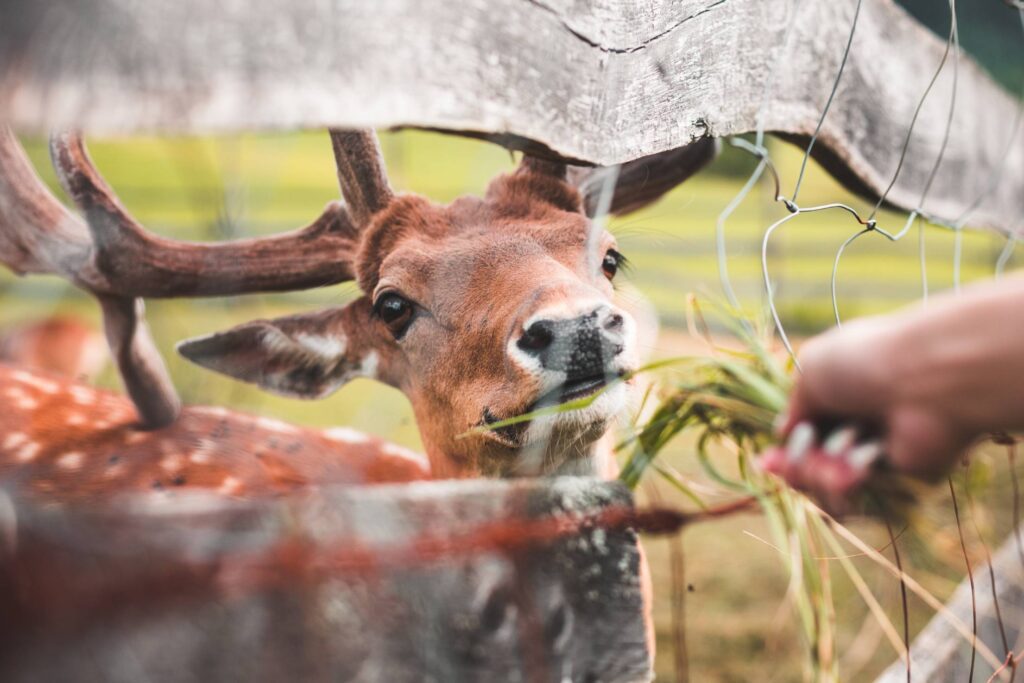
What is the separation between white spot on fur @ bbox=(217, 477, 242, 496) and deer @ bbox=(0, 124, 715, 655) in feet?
0.04

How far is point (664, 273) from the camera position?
2.12 meters

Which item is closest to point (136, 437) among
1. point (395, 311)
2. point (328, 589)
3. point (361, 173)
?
point (395, 311)

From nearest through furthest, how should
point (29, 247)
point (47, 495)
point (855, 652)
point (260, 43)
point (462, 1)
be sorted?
point (260, 43) → point (462, 1) → point (47, 495) → point (29, 247) → point (855, 652)

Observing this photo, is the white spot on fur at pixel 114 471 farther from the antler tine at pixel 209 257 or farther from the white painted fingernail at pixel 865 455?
the white painted fingernail at pixel 865 455

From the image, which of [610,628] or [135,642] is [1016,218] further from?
[135,642]

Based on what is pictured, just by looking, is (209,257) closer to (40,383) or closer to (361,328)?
(361,328)

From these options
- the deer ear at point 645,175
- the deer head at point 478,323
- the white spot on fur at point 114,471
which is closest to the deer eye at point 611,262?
the deer head at point 478,323

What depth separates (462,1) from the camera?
132cm

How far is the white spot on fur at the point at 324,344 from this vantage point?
7.86 ft

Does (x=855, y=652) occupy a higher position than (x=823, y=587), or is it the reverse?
(x=823, y=587)

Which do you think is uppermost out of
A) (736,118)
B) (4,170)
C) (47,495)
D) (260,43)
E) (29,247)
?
(260,43)

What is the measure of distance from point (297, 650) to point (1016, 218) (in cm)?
339

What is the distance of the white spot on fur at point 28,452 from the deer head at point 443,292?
33 centimetres

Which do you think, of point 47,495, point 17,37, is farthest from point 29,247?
point 17,37
